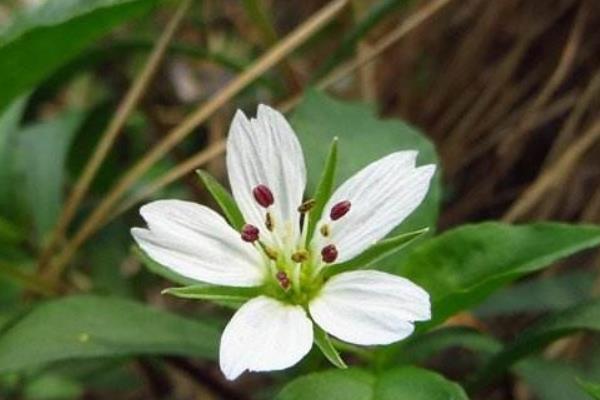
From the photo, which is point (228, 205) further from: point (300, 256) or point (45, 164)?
point (45, 164)

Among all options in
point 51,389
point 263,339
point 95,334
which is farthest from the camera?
point 51,389

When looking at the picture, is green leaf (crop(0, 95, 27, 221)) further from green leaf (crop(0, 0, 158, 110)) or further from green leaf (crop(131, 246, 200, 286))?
green leaf (crop(131, 246, 200, 286))

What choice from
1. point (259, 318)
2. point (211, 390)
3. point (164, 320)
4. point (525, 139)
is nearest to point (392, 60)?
point (525, 139)

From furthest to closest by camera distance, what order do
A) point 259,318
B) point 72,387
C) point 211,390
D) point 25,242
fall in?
1. point 72,387
2. point 25,242
3. point 211,390
4. point 259,318

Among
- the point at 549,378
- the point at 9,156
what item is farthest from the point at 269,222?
the point at 9,156

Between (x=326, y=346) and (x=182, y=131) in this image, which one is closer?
(x=326, y=346)

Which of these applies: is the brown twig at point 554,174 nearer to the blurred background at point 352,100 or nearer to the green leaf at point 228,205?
the blurred background at point 352,100

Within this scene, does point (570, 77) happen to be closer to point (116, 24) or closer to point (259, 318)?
point (116, 24)
